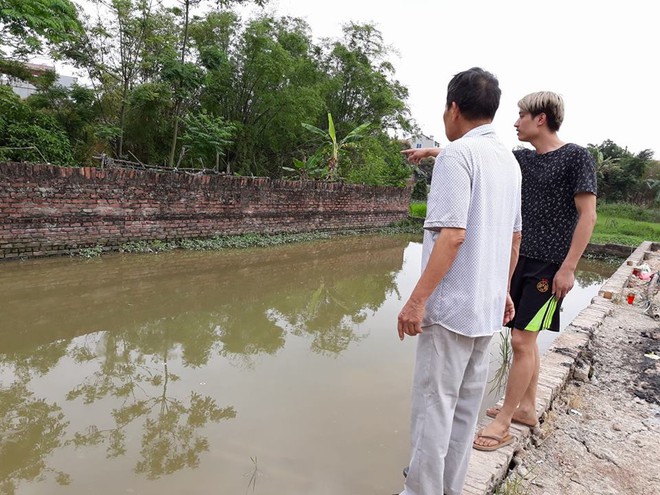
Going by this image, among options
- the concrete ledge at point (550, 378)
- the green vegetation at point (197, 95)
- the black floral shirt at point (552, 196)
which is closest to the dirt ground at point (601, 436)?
the concrete ledge at point (550, 378)

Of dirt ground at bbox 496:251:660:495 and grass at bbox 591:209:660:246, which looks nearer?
dirt ground at bbox 496:251:660:495

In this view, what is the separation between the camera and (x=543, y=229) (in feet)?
6.38

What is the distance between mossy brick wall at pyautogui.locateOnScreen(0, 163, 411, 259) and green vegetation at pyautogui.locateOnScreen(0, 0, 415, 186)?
80.9 inches

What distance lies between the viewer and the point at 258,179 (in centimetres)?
848

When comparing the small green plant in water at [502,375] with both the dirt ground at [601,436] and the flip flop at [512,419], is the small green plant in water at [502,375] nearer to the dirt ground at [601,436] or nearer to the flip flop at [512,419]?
the dirt ground at [601,436]

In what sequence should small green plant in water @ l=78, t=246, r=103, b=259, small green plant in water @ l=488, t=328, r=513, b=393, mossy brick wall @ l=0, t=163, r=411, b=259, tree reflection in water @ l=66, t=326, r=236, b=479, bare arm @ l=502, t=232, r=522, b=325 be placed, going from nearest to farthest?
1. bare arm @ l=502, t=232, r=522, b=325
2. tree reflection in water @ l=66, t=326, r=236, b=479
3. small green plant in water @ l=488, t=328, r=513, b=393
4. mossy brick wall @ l=0, t=163, r=411, b=259
5. small green plant in water @ l=78, t=246, r=103, b=259

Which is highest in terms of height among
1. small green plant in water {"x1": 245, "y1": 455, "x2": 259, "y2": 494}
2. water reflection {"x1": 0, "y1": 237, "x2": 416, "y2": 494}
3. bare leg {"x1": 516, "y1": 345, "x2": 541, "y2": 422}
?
bare leg {"x1": 516, "y1": 345, "x2": 541, "y2": 422}

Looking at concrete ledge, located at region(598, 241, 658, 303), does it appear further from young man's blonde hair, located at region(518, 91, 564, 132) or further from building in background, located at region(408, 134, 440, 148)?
building in background, located at region(408, 134, 440, 148)

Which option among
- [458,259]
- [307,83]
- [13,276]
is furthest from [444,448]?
[307,83]

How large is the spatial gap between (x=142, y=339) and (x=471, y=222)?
3.07 metres

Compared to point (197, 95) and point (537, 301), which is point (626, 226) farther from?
point (537, 301)

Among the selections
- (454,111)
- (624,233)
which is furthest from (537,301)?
(624,233)

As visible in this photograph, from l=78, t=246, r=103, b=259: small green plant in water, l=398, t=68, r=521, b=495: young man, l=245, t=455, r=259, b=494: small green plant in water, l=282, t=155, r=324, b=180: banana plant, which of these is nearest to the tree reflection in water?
l=245, t=455, r=259, b=494: small green plant in water

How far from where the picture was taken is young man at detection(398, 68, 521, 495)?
1.32 meters
